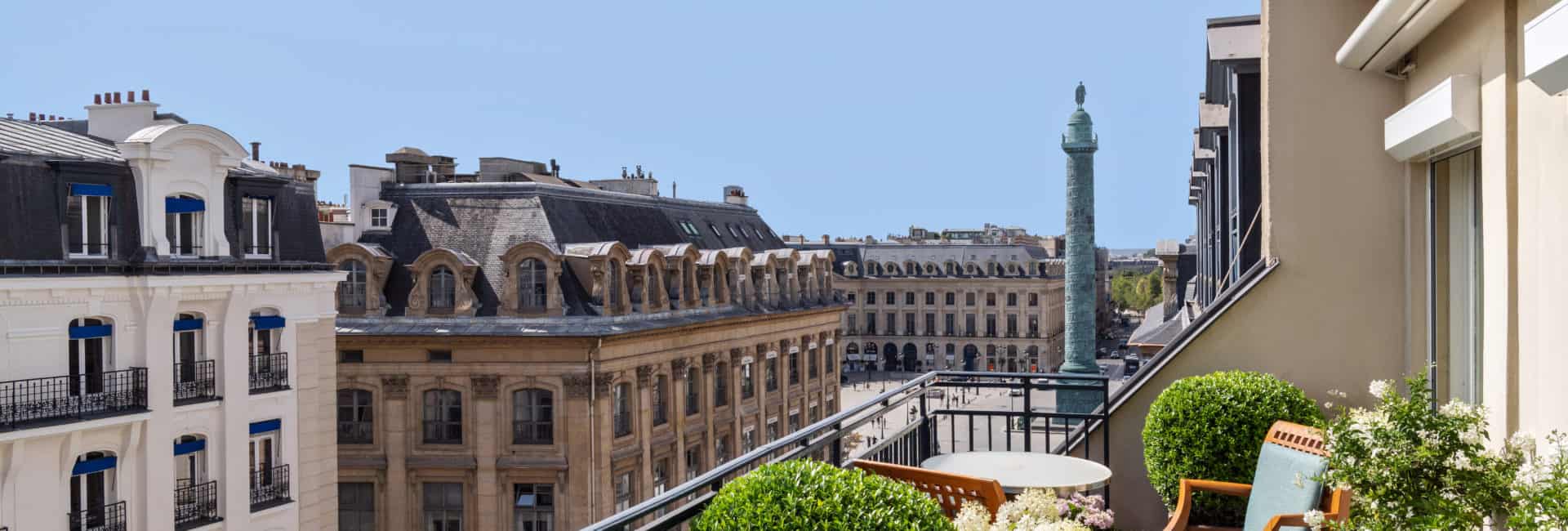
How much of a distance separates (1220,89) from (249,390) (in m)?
16.6

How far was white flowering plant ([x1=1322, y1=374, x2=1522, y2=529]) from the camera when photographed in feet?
16.6

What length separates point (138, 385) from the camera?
1917 centimetres

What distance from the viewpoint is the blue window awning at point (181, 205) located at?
20281mm

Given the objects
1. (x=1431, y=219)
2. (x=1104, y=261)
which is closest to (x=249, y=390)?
(x=1431, y=219)

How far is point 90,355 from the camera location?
18.6 metres

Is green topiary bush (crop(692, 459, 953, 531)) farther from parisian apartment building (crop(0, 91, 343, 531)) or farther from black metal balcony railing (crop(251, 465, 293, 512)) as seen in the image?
black metal balcony railing (crop(251, 465, 293, 512))

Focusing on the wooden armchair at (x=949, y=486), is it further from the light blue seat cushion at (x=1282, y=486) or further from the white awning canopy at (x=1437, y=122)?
the white awning canopy at (x=1437, y=122)

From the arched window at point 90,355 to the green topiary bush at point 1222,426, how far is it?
16.5 m

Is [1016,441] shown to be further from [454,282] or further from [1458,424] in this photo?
[1458,424]

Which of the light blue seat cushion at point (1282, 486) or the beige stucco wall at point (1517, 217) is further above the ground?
the beige stucco wall at point (1517, 217)

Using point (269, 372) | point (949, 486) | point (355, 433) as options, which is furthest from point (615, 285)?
point (949, 486)

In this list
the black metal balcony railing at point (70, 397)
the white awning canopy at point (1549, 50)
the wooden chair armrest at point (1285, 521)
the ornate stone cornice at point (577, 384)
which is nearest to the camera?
the white awning canopy at point (1549, 50)

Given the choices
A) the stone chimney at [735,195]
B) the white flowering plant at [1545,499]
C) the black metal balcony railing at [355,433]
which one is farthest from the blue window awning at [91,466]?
the stone chimney at [735,195]

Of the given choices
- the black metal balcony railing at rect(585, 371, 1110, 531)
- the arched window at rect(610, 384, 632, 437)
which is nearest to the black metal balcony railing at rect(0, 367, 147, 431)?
the black metal balcony railing at rect(585, 371, 1110, 531)
